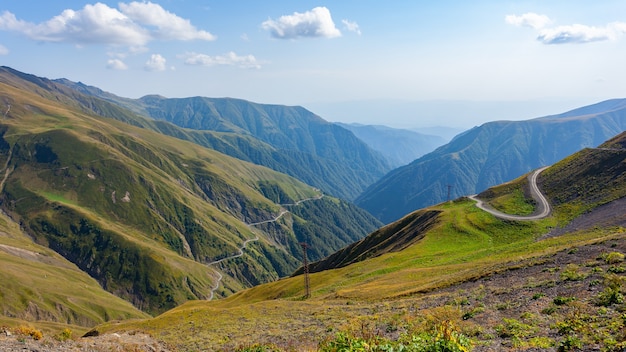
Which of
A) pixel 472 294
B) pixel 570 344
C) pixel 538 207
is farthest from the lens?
pixel 538 207

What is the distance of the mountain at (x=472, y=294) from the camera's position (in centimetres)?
1917

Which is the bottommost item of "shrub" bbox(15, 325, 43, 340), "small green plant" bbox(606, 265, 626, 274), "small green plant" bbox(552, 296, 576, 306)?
"shrub" bbox(15, 325, 43, 340)

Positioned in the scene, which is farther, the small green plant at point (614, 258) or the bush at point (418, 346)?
the small green plant at point (614, 258)

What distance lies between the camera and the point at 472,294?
33.0 m

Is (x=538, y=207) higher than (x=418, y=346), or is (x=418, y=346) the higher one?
(x=538, y=207)

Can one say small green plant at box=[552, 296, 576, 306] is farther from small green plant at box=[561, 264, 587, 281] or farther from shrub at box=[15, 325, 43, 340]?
shrub at box=[15, 325, 43, 340]

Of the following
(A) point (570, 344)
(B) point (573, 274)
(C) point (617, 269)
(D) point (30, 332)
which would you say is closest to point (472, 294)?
(B) point (573, 274)

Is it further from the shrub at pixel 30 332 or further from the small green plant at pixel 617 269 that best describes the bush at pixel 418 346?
the small green plant at pixel 617 269

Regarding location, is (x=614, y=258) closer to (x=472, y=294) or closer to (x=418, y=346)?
(x=472, y=294)

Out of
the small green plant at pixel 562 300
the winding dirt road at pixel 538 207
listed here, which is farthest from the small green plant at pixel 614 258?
the winding dirt road at pixel 538 207

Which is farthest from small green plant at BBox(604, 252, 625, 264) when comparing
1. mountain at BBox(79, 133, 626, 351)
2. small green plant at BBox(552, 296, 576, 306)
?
small green plant at BBox(552, 296, 576, 306)

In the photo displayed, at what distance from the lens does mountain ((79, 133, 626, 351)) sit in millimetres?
19172

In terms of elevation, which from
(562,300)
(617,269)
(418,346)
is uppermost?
(617,269)

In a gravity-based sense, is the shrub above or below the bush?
below
